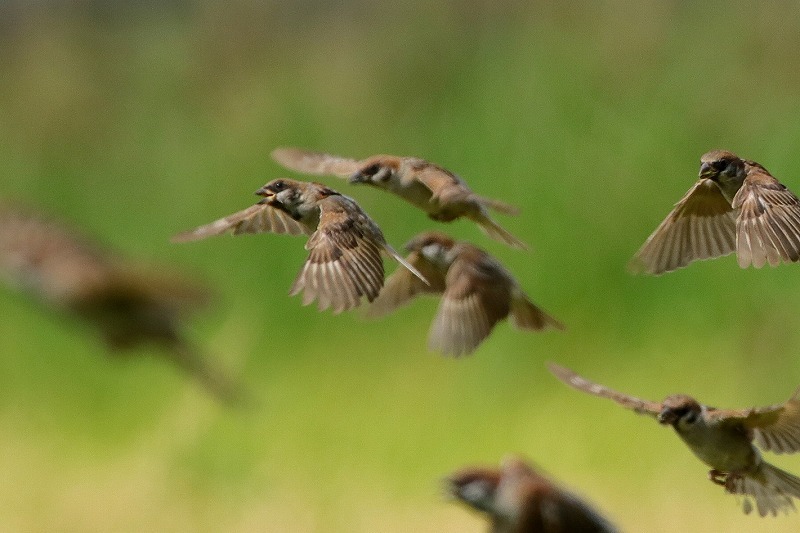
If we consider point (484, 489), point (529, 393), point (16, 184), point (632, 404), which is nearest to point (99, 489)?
point (529, 393)

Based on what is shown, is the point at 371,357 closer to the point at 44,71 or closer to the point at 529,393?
the point at 529,393

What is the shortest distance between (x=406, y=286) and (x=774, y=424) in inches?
21.6

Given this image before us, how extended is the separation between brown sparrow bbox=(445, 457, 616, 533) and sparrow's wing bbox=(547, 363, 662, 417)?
18cm

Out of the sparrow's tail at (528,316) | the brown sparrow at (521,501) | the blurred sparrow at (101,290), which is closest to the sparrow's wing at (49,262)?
the blurred sparrow at (101,290)

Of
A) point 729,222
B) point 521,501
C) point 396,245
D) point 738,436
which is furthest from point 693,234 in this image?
point 396,245

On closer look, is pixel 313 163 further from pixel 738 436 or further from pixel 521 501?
pixel 738 436

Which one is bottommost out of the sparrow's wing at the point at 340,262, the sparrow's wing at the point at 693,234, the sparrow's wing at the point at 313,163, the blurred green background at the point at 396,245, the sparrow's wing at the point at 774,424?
the sparrow's wing at the point at 774,424

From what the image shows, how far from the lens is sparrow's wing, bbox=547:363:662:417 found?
131 centimetres

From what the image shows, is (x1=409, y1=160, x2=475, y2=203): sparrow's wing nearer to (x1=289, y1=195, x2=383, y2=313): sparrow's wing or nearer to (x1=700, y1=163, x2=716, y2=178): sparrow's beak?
(x1=289, y1=195, x2=383, y2=313): sparrow's wing

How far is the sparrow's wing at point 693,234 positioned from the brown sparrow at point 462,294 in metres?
0.16

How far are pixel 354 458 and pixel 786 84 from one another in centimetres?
184

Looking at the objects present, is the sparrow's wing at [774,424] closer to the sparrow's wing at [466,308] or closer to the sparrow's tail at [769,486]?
the sparrow's tail at [769,486]

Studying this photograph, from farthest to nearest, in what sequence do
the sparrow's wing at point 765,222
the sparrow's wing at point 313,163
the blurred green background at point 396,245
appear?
1. the blurred green background at point 396,245
2. the sparrow's wing at point 313,163
3. the sparrow's wing at point 765,222

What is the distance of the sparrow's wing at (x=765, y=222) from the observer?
143 centimetres
